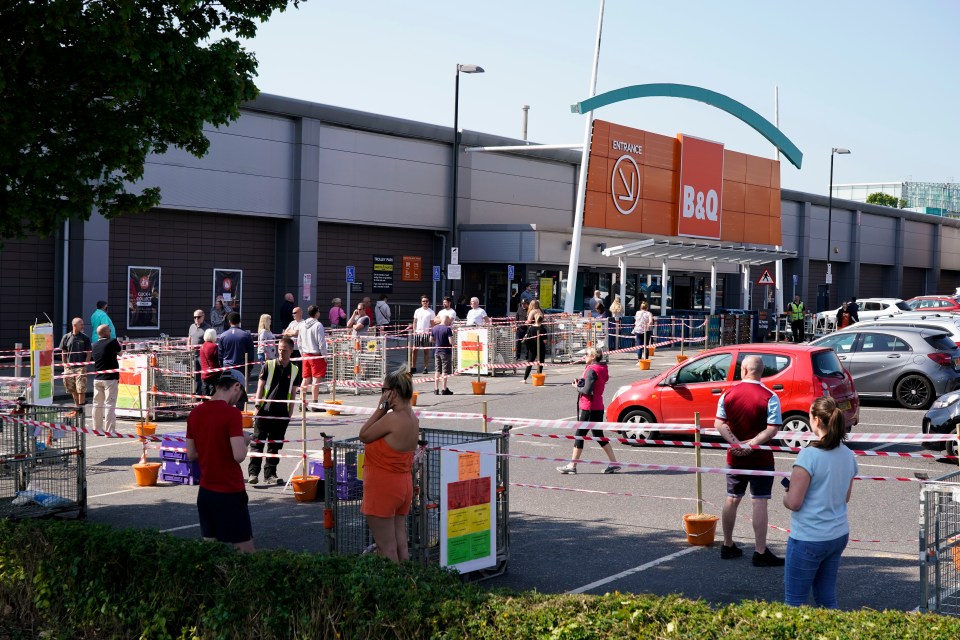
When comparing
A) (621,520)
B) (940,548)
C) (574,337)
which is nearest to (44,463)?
(621,520)

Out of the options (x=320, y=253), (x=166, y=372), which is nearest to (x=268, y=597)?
(x=166, y=372)

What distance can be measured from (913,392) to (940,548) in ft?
45.8

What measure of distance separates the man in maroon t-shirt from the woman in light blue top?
389cm

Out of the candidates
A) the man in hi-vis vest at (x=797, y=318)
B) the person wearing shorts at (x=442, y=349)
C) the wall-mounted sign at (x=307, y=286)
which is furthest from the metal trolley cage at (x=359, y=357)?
the man in hi-vis vest at (x=797, y=318)

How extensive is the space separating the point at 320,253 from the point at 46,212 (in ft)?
77.3

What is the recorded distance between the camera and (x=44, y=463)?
11164mm

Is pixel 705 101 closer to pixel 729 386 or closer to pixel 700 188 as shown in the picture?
pixel 700 188

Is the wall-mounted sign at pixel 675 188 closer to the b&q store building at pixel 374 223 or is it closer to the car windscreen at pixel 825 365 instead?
the b&q store building at pixel 374 223

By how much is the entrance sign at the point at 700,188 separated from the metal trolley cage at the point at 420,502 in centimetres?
3013

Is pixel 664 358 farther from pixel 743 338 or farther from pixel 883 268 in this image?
pixel 883 268

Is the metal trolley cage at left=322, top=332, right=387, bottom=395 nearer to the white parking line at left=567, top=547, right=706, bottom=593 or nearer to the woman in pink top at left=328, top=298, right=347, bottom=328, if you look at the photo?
the woman in pink top at left=328, top=298, right=347, bottom=328

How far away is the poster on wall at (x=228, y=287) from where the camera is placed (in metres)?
32.0

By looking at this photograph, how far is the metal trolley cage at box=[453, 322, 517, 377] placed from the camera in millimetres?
26609

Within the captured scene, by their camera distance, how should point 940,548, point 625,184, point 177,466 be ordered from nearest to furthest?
point 940,548 < point 177,466 < point 625,184
